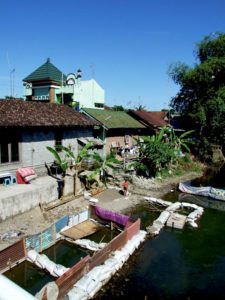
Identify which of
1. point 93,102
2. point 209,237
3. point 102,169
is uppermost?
point 93,102

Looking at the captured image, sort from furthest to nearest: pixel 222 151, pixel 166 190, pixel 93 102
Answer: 1. pixel 222 151
2. pixel 93 102
3. pixel 166 190

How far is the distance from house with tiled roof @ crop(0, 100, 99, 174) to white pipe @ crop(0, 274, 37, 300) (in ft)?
60.5

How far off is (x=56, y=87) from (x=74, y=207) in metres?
18.3

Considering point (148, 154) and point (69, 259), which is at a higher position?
point (148, 154)

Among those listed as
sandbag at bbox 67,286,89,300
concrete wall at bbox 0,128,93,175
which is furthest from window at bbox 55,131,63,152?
sandbag at bbox 67,286,89,300

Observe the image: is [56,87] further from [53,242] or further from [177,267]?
[177,267]

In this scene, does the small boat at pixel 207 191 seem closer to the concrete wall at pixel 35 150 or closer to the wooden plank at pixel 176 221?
the wooden plank at pixel 176 221

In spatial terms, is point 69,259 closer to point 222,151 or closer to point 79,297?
point 79,297

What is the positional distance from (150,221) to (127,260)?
5778 mm

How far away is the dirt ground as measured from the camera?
611 inches

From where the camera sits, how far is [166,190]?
85.8 feet

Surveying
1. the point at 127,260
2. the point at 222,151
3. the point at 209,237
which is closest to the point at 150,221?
the point at 209,237

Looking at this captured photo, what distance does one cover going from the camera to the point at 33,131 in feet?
71.5

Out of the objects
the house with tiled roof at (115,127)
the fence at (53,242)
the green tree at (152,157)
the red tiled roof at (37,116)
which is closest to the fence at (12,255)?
the fence at (53,242)
